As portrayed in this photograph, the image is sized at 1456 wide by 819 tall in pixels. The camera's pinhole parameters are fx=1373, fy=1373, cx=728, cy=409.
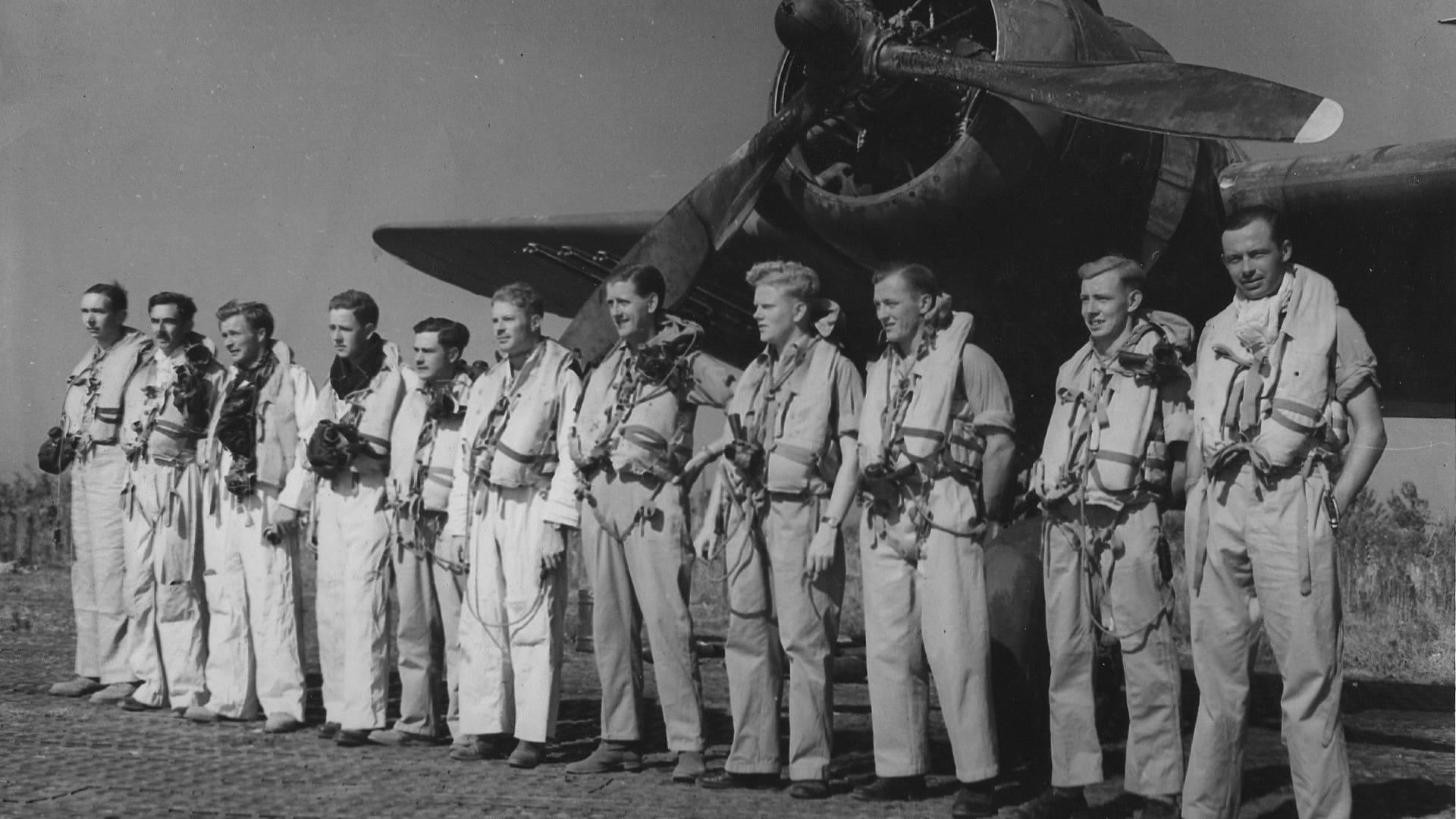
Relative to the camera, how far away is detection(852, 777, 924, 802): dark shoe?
4907 mm

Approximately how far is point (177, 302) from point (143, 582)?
4.98 ft

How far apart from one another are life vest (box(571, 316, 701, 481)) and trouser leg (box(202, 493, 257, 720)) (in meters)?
2.15

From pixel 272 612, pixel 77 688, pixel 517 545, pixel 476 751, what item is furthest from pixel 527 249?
pixel 476 751

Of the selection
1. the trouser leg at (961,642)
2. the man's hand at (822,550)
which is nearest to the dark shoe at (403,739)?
the man's hand at (822,550)

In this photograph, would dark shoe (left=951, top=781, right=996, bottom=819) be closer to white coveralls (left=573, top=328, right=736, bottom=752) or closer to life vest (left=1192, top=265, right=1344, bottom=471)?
white coveralls (left=573, top=328, right=736, bottom=752)

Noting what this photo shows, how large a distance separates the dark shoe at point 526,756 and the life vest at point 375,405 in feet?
5.17

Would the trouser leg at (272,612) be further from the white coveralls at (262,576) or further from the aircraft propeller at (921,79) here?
the aircraft propeller at (921,79)

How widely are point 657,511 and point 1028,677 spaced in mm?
1580

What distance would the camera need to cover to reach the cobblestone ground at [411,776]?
4719 millimetres

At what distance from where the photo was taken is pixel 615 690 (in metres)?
5.54

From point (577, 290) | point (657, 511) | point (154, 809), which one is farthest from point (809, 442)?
point (577, 290)

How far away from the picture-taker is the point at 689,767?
5.31m

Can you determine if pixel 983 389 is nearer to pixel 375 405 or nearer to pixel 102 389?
pixel 375 405

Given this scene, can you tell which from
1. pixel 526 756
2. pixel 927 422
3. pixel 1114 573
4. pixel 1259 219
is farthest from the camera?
pixel 526 756
